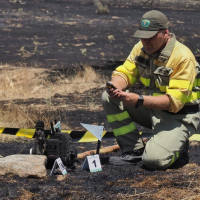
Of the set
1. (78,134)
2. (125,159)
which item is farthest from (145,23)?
(78,134)

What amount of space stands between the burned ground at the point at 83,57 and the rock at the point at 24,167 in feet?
0.21

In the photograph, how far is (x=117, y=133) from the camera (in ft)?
16.5

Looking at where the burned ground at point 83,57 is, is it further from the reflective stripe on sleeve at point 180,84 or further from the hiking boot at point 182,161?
the reflective stripe on sleeve at point 180,84

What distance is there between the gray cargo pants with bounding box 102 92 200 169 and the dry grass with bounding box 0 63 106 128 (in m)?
2.23

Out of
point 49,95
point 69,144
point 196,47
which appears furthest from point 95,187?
point 196,47

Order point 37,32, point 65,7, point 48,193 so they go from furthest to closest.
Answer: point 65,7 < point 37,32 < point 48,193

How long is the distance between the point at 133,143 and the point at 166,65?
38.1 inches

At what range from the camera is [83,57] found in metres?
14.6

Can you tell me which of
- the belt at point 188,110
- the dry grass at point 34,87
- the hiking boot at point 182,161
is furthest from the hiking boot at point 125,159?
the dry grass at point 34,87

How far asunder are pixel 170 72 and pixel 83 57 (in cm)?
1022

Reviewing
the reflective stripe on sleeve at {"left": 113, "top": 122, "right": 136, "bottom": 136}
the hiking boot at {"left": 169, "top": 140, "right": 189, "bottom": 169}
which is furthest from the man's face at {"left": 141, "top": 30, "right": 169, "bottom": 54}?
the hiking boot at {"left": 169, "top": 140, "right": 189, "bottom": 169}

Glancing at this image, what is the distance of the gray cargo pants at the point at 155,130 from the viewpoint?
4469mm

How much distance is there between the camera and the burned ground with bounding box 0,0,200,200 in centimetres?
374

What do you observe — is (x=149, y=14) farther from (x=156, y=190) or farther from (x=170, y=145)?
(x=156, y=190)
